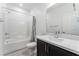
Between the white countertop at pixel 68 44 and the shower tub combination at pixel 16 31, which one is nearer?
the white countertop at pixel 68 44

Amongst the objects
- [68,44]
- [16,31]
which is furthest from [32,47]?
[68,44]

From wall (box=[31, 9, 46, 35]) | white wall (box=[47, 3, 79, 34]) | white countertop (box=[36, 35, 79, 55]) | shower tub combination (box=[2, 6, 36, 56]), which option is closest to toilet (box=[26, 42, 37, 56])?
shower tub combination (box=[2, 6, 36, 56])

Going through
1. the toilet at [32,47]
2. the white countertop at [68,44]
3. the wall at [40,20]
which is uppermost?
the wall at [40,20]

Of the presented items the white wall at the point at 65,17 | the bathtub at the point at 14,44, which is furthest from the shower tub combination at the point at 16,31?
the white wall at the point at 65,17

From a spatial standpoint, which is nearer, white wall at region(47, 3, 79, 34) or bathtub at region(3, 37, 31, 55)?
white wall at region(47, 3, 79, 34)

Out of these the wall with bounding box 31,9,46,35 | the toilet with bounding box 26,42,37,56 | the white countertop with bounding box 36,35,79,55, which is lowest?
the toilet with bounding box 26,42,37,56

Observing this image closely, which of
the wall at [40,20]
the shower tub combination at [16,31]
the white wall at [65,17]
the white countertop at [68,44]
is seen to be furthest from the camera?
the wall at [40,20]

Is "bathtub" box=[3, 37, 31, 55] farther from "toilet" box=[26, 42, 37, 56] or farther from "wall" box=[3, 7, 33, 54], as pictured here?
"toilet" box=[26, 42, 37, 56]

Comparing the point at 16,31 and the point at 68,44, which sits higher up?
the point at 16,31

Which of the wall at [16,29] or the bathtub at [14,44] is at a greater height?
the wall at [16,29]

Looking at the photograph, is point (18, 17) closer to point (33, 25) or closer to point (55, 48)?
point (33, 25)

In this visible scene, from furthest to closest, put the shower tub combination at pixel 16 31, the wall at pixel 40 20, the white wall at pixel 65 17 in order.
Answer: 1. the wall at pixel 40 20
2. the shower tub combination at pixel 16 31
3. the white wall at pixel 65 17

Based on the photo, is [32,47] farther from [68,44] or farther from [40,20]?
[68,44]

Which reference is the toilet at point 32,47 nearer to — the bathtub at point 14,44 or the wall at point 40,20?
the bathtub at point 14,44
